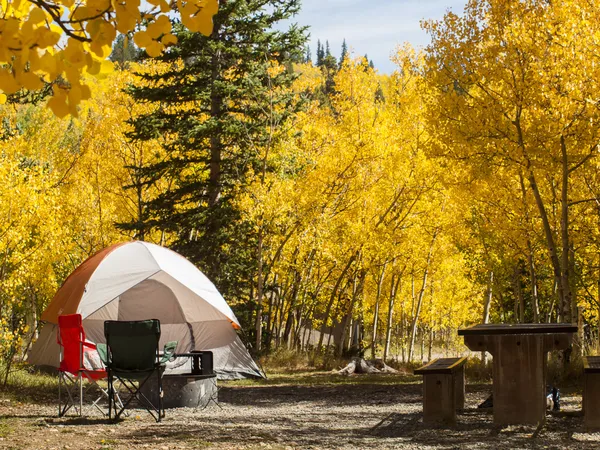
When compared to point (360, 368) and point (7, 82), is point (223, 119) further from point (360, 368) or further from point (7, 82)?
point (7, 82)

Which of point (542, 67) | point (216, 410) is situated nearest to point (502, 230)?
point (542, 67)

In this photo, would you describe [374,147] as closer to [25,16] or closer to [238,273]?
[238,273]

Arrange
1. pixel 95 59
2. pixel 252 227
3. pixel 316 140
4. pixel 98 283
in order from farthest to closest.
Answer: pixel 316 140
pixel 252 227
pixel 98 283
pixel 95 59

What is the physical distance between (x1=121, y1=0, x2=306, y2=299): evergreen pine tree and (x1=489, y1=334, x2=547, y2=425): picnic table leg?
9428 mm

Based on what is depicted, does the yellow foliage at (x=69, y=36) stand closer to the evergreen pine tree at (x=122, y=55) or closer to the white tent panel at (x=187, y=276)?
the evergreen pine tree at (x=122, y=55)

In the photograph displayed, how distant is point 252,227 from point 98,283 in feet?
19.2

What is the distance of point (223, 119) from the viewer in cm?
1520

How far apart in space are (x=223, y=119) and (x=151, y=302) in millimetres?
5310

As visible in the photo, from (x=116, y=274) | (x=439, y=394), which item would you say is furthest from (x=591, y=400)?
(x=116, y=274)

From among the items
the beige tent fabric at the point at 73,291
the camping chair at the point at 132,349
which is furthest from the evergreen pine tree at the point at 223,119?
the camping chair at the point at 132,349

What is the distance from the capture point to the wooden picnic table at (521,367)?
19.1ft

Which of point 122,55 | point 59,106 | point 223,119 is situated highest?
point 122,55

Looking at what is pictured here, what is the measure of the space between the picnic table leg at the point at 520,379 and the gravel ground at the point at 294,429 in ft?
0.39

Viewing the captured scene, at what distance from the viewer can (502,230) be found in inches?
539
